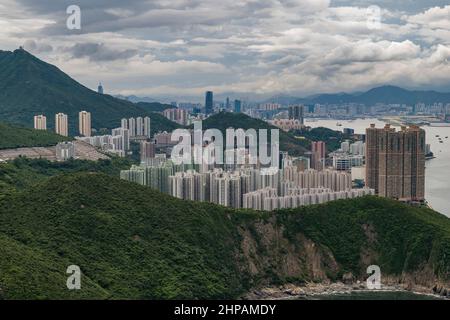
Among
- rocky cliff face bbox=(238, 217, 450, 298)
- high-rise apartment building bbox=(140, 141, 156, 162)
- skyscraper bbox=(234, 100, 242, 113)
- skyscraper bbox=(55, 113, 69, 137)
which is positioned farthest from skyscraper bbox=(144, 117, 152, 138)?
rocky cliff face bbox=(238, 217, 450, 298)

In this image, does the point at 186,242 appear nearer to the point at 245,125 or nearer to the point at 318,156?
the point at 318,156

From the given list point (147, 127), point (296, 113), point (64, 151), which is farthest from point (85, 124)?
point (296, 113)

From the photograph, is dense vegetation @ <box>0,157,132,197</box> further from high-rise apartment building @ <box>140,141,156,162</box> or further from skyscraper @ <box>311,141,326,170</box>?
skyscraper @ <box>311,141,326,170</box>

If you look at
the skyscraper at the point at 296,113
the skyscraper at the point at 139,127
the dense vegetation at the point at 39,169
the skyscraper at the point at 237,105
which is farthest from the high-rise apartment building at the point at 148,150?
the skyscraper at the point at 237,105
